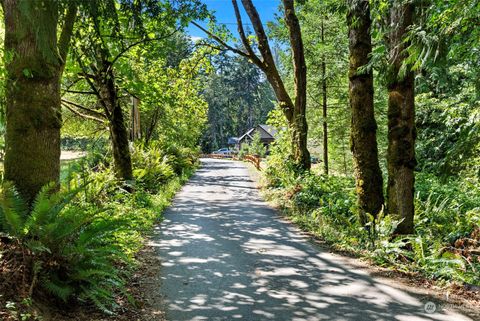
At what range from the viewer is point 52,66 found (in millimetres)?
5309

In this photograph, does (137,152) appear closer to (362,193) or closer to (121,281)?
(362,193)

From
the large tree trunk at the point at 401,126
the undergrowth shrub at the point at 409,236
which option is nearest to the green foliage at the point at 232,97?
the undergrowth shrub at the point at 409,236

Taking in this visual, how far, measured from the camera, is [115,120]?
12.3m

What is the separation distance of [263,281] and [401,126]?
3650mm

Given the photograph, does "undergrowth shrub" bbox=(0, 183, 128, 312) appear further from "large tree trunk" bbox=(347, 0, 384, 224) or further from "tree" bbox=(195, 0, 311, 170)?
"tree" bbox=(195, 0, 311, 170)

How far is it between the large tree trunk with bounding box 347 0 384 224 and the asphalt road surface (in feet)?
5.18

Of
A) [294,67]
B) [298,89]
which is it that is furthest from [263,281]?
[294,67]

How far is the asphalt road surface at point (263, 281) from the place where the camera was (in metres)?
4.70

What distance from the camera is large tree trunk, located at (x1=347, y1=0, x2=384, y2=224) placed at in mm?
7992

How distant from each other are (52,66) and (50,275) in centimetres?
276

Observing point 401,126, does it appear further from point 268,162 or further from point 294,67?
point 268,162

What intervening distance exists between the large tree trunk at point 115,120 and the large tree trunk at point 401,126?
7721mm

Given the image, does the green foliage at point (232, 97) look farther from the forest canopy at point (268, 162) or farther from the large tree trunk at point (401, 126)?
the large tree trunk at point (401, 126)

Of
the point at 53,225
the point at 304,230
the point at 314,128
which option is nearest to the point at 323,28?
the point at 314,128
